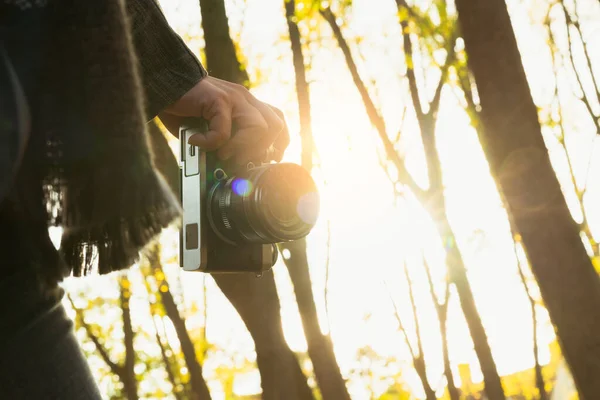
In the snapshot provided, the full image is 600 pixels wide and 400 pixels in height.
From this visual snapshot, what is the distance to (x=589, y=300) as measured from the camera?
2.68 metres

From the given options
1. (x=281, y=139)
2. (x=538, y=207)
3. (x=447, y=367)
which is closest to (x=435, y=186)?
(x=447, y=367)

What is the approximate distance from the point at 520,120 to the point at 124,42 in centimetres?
228

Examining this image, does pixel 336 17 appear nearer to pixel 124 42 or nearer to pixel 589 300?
pixel 589 300

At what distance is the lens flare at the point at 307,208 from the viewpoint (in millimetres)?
Answer: 1524

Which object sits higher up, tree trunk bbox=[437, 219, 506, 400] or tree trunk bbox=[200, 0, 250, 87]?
tree trunk bbox=[200, 0, 250, 87]

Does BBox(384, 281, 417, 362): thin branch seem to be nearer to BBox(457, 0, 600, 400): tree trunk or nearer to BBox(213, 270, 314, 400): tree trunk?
BBox(213, 270, 314, 400): tree trunk

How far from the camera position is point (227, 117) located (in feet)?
3.70

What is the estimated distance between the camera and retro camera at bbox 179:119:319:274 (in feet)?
4.83

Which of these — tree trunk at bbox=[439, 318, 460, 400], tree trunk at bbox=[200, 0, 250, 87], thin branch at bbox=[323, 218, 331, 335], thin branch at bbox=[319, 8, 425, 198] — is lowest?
tree trunk at bbox=[439, 318, 460, 400]

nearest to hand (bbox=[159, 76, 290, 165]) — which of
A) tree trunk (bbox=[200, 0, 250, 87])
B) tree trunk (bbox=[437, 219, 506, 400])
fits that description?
tree trunk (bbox=[200, 0, 250, 87])

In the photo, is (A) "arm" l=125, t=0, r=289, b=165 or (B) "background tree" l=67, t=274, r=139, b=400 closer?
Answer: (A) "arm" l=125, t=0, r=289, b=165

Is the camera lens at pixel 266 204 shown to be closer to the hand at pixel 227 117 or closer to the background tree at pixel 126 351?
→ the hand at pixel 227 117

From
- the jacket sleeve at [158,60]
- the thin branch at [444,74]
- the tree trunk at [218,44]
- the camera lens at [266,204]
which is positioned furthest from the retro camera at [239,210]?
the thin branch at [444,74]

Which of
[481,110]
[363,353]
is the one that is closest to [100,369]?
[363,353]
